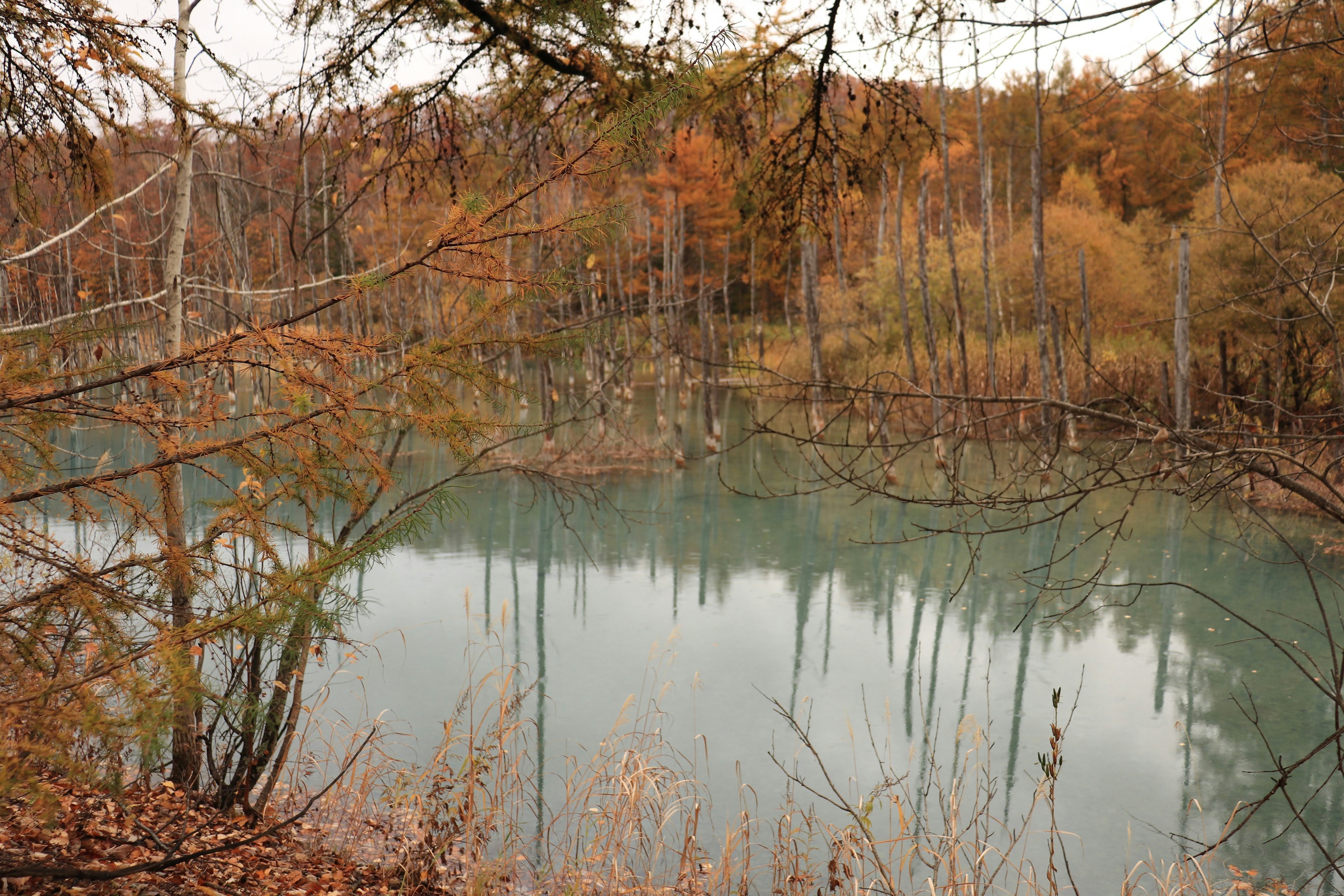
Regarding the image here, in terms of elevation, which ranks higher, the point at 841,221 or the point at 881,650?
the point at 841,221

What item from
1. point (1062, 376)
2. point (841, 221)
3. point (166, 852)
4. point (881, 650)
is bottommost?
point (881, 650)

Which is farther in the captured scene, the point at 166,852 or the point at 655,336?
the point at 655,336

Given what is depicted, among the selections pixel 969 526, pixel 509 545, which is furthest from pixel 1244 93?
pixel 969 526

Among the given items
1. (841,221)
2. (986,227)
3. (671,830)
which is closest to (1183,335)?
(986,227)

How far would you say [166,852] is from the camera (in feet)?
8.68

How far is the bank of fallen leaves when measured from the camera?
2.70 meters

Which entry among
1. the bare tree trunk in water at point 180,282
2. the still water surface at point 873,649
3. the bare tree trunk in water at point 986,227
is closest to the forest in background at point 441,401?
the bare tree trunk in water at point 180,282

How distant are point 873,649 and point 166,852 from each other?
278 inches

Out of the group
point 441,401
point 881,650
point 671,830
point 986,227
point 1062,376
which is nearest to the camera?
point 441,401

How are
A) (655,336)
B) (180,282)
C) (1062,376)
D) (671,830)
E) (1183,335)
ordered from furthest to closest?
(1062,376) → (1183,335) → (671,830) → (180,282) → (655,336)

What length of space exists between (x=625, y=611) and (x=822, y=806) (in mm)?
4167

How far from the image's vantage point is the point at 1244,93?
2891mm

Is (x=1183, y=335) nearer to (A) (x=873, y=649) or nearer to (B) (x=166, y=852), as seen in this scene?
(A) (x=873, y=649)

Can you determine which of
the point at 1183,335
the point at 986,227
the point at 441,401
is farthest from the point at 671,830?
the point at 986,227
